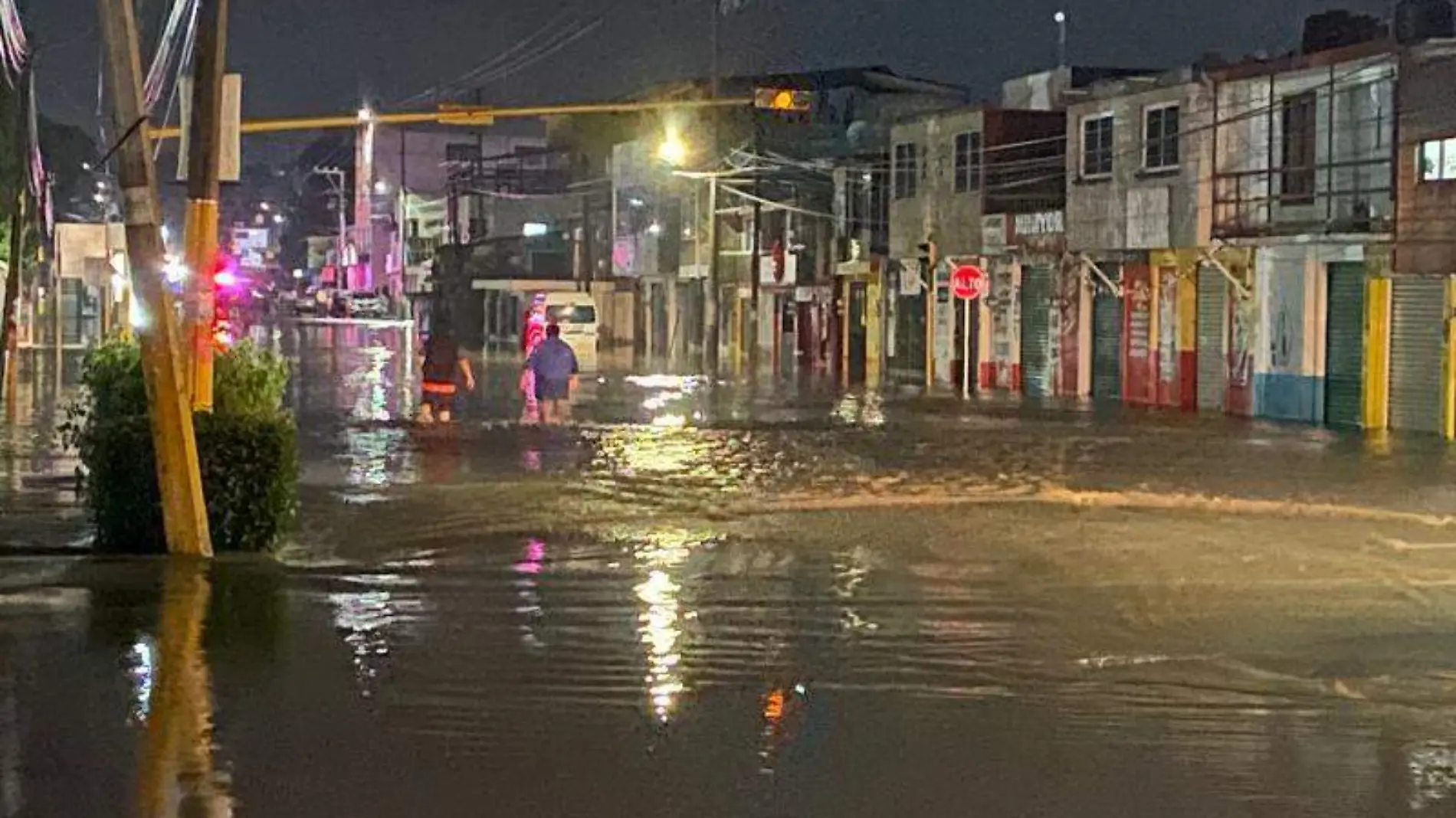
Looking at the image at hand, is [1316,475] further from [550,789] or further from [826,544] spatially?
[550,789]

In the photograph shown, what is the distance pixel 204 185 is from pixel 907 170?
3852 cm

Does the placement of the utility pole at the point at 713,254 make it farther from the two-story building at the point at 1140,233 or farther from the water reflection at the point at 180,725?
the water reflection at the point at 180,725

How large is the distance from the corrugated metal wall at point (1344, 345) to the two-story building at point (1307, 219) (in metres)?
0.03

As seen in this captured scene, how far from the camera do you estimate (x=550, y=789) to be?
8.35m

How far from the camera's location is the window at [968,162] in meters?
48.9

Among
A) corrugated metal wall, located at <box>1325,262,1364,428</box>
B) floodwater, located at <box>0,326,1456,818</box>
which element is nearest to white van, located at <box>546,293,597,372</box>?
corrugated metal wall, located at <box>1325,262,1364,428</box>

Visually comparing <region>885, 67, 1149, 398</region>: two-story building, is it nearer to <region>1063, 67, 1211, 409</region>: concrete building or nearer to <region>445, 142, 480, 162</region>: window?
<region>1063, 67, 1211, 409</region>: concrete building

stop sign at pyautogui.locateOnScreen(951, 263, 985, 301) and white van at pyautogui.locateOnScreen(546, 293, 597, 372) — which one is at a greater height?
stop sign at pyautogui.locateOnScreen(951, 263, 985, 301)

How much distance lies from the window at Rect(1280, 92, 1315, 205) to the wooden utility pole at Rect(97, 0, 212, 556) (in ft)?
80.1

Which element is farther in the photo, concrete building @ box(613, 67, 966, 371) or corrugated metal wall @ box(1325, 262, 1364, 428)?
concrete building @ box(613, 67, 966, 371)

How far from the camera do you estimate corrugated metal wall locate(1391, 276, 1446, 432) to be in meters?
33.1

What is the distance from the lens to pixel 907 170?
5322 cm

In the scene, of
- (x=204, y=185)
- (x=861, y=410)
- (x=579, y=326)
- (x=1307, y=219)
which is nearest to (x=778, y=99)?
(x=861, y=410)

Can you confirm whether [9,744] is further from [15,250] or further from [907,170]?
[907,170]
